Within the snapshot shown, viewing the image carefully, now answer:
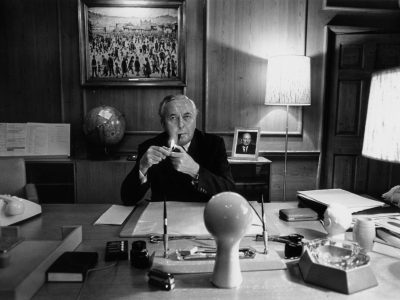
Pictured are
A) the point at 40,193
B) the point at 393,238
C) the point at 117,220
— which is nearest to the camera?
the point at 393,238

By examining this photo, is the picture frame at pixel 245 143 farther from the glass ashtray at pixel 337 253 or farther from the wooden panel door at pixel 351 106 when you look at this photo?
the glass ashtray at pixel 337 253

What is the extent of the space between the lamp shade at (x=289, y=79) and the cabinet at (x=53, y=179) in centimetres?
194

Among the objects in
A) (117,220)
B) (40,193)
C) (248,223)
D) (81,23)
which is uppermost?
(81,23)

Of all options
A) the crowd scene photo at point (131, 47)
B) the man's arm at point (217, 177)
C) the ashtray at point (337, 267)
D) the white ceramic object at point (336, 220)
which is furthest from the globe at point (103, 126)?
the ashtray at point (337, 267)

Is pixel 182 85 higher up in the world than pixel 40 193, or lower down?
higher up

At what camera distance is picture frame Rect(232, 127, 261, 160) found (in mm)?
3439

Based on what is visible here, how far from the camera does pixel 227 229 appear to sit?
90cm

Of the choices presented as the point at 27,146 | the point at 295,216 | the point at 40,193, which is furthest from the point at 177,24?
the point at 295,216

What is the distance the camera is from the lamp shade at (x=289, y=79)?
10.4 ft

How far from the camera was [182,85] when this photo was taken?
3.65 metres

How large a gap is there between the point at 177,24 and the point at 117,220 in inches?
102

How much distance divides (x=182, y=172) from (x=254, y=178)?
1637 mm

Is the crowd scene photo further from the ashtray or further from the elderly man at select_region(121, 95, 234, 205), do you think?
the ashtray

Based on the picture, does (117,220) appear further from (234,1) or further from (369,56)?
(369,56)
